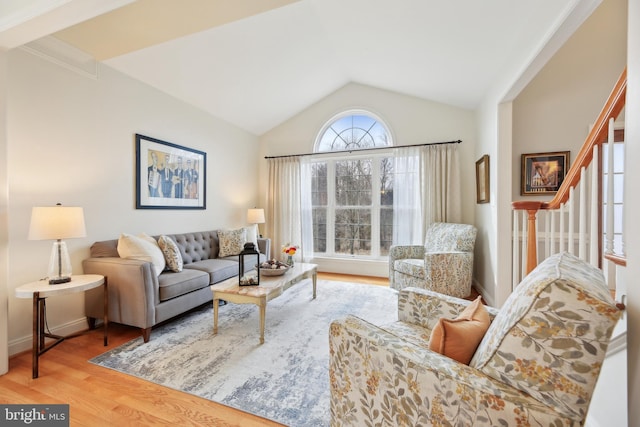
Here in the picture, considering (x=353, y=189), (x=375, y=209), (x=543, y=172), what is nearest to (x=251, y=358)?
(x=375, y=209)

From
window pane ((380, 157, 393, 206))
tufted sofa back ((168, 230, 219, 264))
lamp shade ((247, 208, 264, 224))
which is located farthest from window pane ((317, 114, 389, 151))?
tufted sofa back ((168, 230, 219, 264))

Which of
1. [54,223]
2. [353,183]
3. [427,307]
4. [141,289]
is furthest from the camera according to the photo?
[353,183]

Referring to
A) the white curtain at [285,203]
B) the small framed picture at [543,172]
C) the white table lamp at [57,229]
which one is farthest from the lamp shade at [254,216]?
the small framed picture at [543,172]

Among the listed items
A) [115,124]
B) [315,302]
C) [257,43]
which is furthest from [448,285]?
[115,124]

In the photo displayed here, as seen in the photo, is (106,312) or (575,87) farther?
(575,87)

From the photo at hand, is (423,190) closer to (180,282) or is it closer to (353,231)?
(353,231)

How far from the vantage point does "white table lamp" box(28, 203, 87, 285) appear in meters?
1.94

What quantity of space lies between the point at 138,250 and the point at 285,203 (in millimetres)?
2668

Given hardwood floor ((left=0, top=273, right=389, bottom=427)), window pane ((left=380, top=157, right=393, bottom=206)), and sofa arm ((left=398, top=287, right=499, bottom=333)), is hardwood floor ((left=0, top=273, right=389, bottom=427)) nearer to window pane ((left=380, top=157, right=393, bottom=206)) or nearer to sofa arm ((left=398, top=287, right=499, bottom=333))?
sofa arm ((left=398, top=287, right=499, bottom=333))

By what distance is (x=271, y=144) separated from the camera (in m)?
5.17

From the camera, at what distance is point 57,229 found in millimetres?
1981

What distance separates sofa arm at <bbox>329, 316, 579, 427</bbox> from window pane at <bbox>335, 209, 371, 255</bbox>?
3564mm

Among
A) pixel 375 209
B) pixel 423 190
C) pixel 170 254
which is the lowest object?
pixel 170 254

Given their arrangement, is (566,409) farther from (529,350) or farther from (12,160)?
(12,160)
